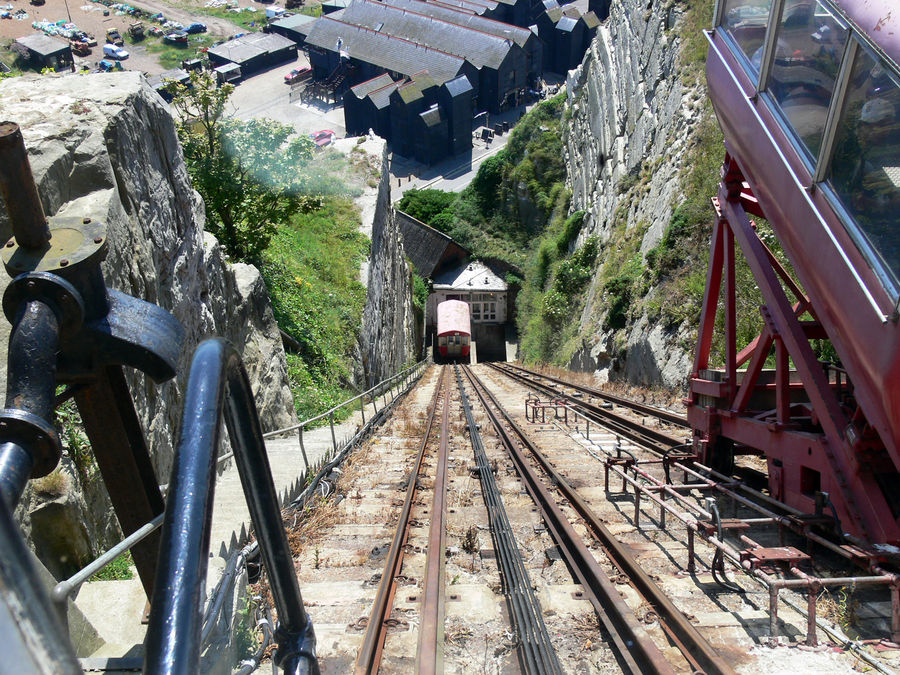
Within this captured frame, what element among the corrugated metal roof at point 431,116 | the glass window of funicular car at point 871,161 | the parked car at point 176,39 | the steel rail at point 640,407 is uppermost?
the parked car at point 176,39

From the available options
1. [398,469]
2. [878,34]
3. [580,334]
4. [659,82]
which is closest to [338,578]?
→ [398,469]

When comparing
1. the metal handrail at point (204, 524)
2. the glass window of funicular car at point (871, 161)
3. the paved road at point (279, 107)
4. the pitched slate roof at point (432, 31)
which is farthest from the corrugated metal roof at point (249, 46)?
the metal handrail at point (204, 524)

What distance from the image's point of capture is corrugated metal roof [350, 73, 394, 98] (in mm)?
57719

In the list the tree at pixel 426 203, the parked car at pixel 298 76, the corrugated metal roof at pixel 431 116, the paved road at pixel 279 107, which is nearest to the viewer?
the tree at pixel 426 203

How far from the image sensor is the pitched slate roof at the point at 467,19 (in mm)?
66438

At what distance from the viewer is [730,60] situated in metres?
7.16

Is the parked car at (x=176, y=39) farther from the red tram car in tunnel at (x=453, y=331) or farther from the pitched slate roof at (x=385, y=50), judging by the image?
the red tram car in tunnel at (x=453, y=331)

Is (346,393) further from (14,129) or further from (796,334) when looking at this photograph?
(14,129)

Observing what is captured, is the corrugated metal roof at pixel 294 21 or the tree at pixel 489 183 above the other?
the corrugated metal roof at pixel 294 21

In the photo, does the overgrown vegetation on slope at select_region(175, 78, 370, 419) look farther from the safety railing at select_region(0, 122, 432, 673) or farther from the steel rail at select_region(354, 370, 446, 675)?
the safety railing at select_region(0, 122, 432, 673)

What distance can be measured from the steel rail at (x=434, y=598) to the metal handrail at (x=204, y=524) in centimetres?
310

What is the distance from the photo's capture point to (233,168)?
55.8 feet

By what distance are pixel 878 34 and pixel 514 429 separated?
9.15m

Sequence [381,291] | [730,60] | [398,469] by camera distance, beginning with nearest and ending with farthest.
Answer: [730,60]
[398,469]
[381,291]
